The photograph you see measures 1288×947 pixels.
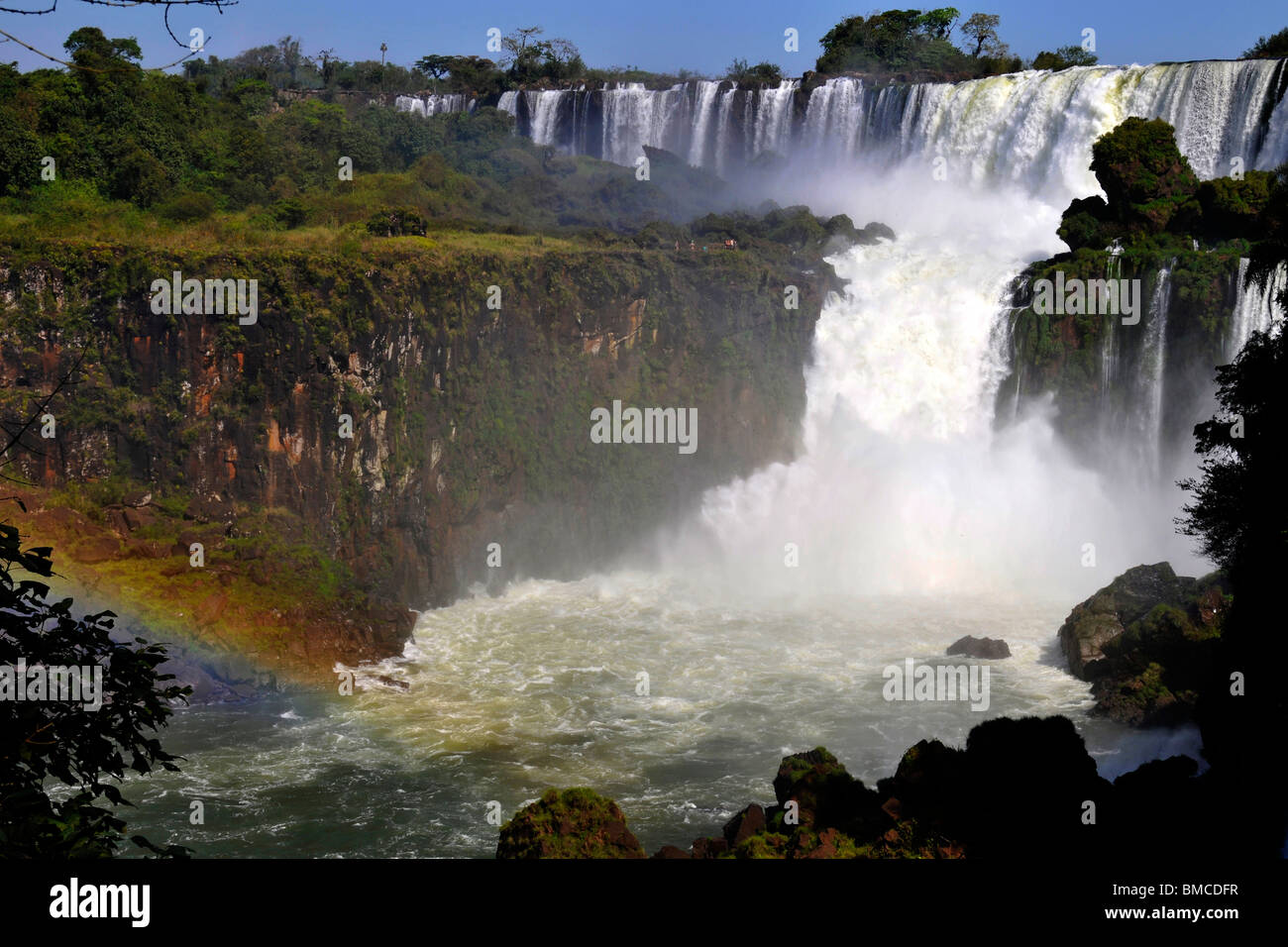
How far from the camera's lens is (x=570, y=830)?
1568 centimetres

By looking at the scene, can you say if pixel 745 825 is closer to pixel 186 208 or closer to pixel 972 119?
pixel 186 208

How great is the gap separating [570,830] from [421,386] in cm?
1952

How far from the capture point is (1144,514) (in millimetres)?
36031

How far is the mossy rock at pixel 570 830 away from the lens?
15.5 m

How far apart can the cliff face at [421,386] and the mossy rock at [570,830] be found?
1524 centimetres

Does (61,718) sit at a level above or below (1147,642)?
above

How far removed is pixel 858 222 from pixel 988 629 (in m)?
28.5

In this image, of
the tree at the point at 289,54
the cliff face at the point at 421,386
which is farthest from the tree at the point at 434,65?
the cliff face at the point at 421,386

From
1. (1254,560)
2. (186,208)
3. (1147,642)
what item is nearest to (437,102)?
(186,208)

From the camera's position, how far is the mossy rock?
15.5 meters

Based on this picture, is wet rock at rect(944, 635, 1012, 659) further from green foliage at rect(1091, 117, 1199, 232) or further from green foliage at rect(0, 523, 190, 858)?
green foliage at rect(0, 523, 190, 858)

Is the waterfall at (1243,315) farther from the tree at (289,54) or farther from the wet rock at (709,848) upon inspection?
the tree at (289,54)

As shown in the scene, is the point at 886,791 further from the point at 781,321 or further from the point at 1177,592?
the point at 781,321
